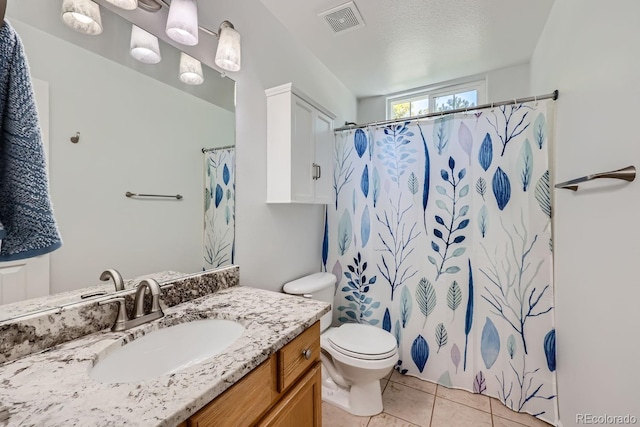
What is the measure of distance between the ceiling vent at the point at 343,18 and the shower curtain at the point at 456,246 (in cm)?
69

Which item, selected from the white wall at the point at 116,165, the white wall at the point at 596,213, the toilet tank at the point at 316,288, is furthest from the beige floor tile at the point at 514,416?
the white wall at the point at 116,165

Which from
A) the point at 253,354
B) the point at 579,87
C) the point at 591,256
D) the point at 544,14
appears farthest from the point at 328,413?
the point at 544,14

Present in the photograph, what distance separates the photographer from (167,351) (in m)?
0.86

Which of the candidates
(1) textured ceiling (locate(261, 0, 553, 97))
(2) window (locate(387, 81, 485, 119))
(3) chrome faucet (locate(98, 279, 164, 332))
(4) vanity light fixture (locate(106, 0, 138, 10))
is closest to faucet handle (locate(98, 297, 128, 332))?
(3) chrome faucet (locate(98, 279, 164, 332))

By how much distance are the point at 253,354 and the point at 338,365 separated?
41.7 inches

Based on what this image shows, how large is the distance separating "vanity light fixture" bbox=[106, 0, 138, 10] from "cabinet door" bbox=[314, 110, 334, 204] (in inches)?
41.1

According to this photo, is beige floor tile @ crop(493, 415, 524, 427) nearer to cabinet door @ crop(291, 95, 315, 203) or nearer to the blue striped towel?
cabinet door @ crop(291, 95, 315, 203)

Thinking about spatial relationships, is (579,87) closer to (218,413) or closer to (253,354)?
(253,354)

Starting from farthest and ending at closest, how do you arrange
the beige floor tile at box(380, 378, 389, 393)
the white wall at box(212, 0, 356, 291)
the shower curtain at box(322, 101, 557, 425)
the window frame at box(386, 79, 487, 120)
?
1. the window frame at box(386, 79, 487, 120)
2. the beige floor tile at box(380, 378, 389, 393)
3. the shower curtain at box(322, 101, 557, 425)
4. the white wall at box(212, 0, 356, 291)

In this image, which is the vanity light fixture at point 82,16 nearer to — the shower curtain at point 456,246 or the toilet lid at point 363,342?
the shower curtain at point 456,246

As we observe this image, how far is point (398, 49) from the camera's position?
78.3 inches

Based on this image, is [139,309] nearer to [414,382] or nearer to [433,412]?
[433,412]

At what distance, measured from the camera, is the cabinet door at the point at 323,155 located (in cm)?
182

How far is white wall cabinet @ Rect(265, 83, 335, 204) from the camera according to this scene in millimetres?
1540
